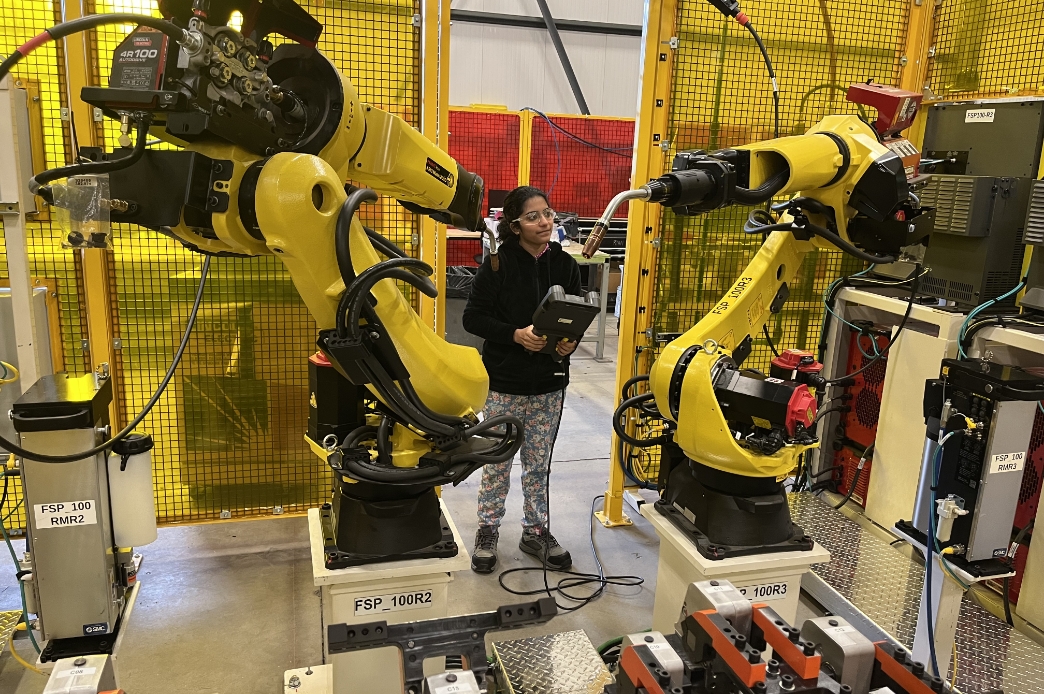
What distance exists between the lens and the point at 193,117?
1.60 m

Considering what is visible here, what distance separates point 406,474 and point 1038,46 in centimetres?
360

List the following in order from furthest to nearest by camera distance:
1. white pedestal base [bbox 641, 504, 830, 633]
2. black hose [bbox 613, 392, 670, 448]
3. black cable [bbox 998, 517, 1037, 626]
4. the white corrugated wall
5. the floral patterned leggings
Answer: the white corrugated wall < the floral patterned leggings < black cable [bbox 998, 517, 1037, 626] < black hose [bbox 613, 392, 670, 448] < white pedestal base [bbox 641, 504, 830, 633]

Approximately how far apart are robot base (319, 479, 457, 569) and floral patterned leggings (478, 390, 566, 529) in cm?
120

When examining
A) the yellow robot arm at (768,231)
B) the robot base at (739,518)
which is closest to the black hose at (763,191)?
the yellow robot arm at (768,231)

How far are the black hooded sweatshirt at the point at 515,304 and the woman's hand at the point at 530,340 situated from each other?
118 mm

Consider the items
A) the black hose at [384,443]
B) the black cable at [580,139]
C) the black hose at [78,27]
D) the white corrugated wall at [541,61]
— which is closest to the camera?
the black hose at [78,27]

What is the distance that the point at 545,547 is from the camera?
3.54 m

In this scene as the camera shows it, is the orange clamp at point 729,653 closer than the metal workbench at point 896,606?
Yes

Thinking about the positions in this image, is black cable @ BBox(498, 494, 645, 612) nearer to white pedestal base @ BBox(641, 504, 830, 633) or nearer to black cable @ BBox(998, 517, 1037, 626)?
white pedestal base @ BBox(641, 504, 830, 633)

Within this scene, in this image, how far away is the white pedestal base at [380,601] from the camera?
7.06 feet

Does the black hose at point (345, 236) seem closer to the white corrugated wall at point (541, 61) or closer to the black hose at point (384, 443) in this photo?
the black hose at point (384, 443)

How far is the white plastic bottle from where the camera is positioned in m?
2.32

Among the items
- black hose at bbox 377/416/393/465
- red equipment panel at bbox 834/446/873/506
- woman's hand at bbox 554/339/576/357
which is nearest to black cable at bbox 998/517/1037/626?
red equipment panel at bbox 834/446/873/506

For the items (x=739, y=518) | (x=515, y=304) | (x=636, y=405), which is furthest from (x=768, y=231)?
(x=515, y=304)
